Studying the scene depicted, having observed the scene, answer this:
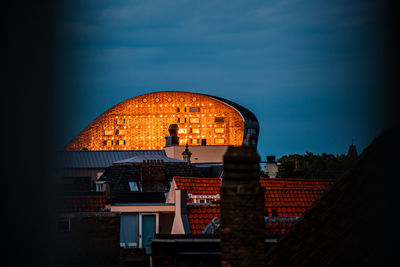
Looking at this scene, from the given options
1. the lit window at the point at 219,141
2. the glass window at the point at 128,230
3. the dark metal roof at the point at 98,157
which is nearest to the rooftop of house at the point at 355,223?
the glass window at the point at 128,230

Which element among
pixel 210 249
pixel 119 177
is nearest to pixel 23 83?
pixel 210 249

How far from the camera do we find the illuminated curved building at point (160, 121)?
172 metres

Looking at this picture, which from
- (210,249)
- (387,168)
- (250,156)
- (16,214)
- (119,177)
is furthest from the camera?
(119,177)

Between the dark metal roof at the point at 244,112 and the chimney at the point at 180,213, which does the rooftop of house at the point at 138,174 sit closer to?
the chimney at the point at 180,213

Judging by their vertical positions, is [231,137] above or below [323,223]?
above

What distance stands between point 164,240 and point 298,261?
187 inches

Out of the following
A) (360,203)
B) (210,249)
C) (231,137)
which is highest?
(231,137)

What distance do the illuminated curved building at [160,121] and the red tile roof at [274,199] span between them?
135240mm

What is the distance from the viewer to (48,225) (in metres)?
4.21

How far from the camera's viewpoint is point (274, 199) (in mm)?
27844

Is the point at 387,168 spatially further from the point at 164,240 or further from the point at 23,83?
the point at 164,240

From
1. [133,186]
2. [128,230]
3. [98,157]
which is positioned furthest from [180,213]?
[98,157]

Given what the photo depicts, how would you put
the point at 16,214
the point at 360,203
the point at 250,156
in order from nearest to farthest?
1. the point at 16,214
2. the point at 250,156
3. the point at 360,203

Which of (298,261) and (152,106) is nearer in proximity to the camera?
(298,261)
